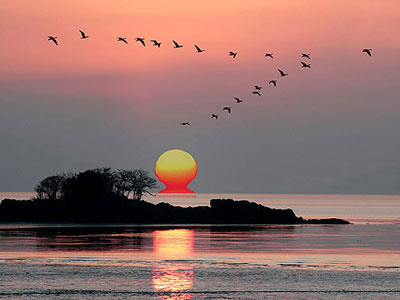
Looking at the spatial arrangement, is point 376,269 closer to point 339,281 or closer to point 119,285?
point 339,281

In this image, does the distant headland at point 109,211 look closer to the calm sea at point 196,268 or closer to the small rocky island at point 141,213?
the small rocky island at point 141,213

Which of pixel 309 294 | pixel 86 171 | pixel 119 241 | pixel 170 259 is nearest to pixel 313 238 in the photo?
pixel 119 241

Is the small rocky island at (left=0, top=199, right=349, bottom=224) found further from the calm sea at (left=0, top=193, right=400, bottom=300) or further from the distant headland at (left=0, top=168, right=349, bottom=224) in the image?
the calm sea at (left=0, top=193, right=400, bottom=300)

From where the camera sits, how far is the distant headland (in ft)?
355

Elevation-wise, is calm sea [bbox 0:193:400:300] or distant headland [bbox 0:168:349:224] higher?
distant headland [bbox 0:168:349:224]

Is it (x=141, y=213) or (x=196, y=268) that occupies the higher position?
(x=141, y=213)

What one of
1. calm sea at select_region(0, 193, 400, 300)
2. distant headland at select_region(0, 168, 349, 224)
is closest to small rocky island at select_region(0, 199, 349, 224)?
distant headland at select_region(0, 168, 349, 224)

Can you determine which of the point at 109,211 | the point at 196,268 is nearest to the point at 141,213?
the point at 109,211

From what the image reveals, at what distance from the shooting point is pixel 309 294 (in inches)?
1368

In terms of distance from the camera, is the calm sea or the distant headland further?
the distant headland

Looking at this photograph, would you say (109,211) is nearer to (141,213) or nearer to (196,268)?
(141,213)

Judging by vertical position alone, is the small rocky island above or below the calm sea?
above

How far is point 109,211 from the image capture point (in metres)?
111

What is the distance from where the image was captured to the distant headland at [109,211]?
108188mm
